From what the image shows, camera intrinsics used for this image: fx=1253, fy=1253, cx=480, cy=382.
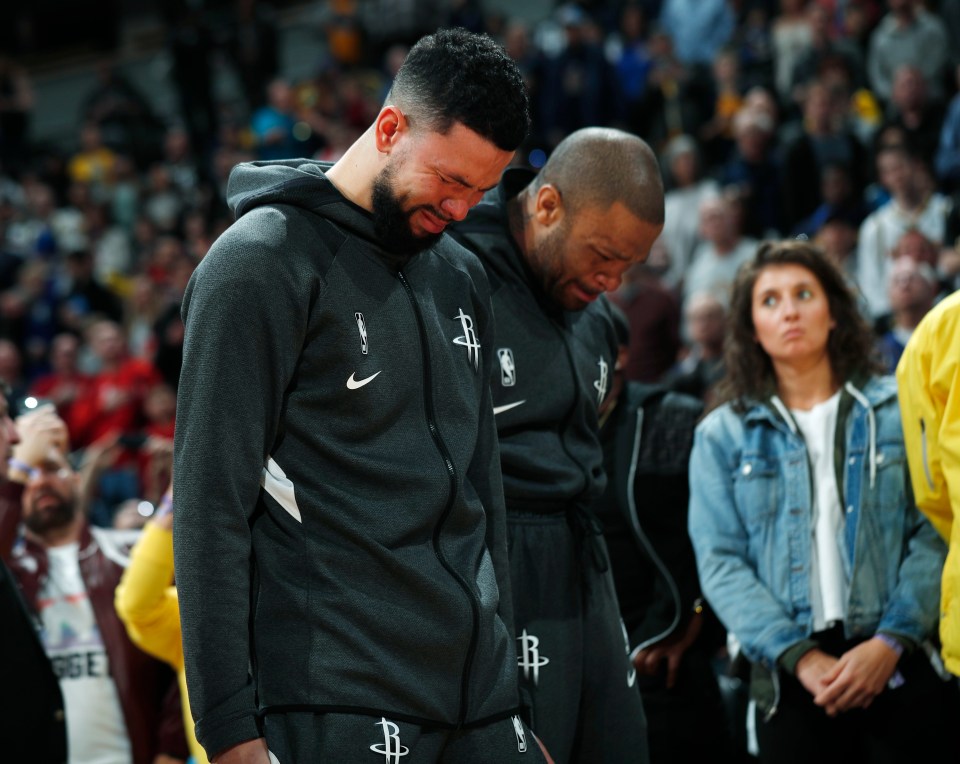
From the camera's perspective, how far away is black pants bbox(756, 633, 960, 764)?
11.1 ft

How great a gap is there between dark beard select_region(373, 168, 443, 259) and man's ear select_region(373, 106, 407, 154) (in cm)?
5

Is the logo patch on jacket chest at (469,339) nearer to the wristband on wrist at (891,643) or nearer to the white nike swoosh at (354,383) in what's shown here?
the white nike swoosh at (354,383)

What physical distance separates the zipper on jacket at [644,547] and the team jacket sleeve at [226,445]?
81.4 inches

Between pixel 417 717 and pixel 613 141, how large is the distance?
58.6 inches

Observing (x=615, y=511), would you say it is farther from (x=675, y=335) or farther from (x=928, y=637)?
(x=675, y=335)

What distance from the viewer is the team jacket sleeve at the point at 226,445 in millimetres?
2037

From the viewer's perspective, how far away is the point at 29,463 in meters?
4.13

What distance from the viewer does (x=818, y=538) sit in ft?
11.7

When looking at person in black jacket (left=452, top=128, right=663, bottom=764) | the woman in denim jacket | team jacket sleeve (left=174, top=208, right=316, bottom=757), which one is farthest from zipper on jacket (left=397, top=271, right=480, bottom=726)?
the woman in denim jacket

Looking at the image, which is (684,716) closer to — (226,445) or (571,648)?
(571,648)

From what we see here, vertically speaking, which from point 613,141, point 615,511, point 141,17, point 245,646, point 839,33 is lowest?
point 615,511

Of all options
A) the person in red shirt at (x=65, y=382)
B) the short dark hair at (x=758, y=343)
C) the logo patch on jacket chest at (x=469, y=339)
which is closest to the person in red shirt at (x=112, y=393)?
the person in red shirt at (x=65, y=382)

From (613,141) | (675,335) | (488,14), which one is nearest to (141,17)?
(488,14)

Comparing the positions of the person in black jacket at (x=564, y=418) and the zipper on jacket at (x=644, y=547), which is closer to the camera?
the person in black jacket at (x=564, y=418)
